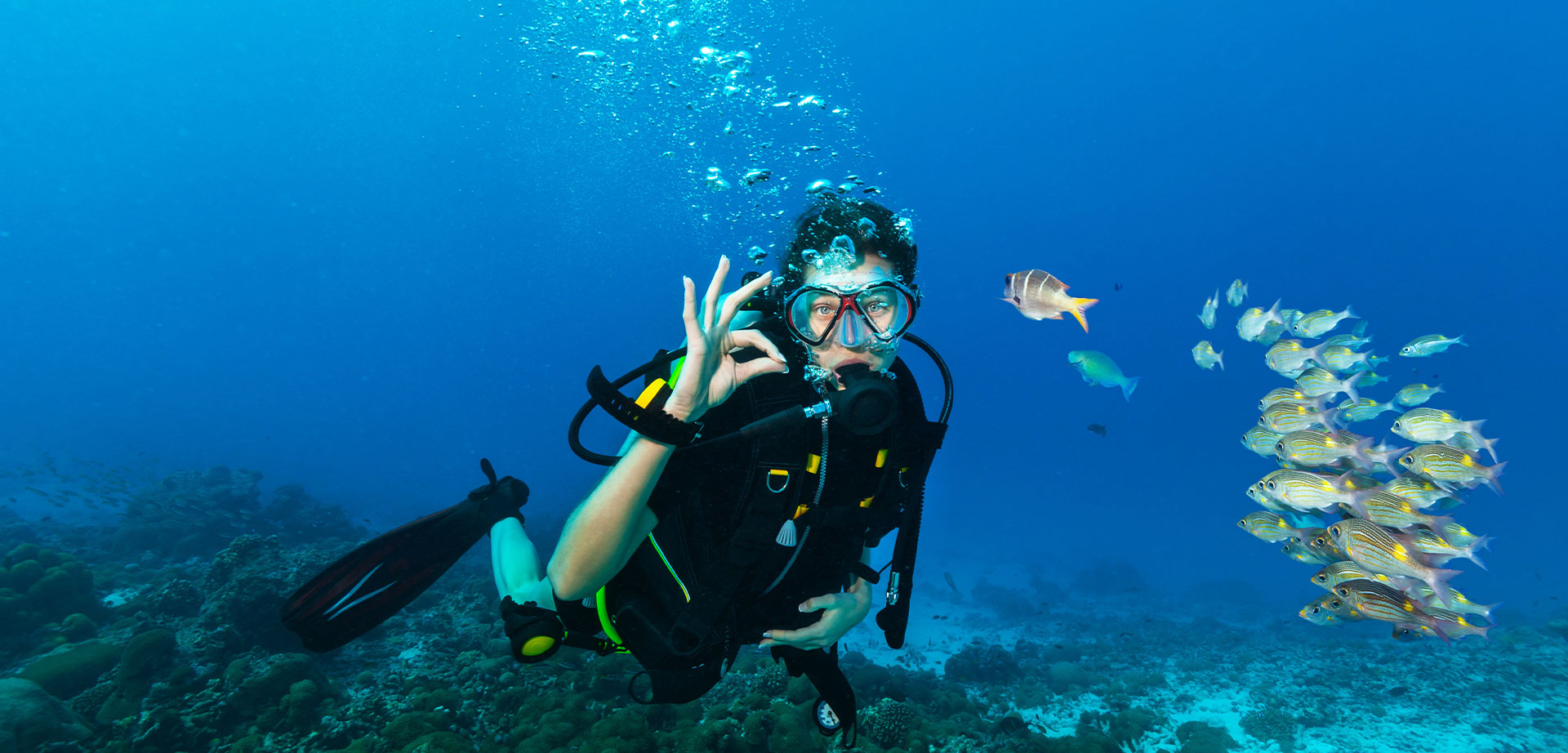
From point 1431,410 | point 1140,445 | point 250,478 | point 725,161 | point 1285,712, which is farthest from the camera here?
point 1140,445

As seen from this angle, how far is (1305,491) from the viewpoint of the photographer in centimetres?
447

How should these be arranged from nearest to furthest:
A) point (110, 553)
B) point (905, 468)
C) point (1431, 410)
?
1. point (905, 468)
2. point (1431, 410)
3. point (110, 553)

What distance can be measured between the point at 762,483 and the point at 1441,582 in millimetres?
Result: 5234

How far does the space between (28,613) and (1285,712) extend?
2119cm

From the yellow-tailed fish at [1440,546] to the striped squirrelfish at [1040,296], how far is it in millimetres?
3258

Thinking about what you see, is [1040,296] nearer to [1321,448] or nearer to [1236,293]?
[1321,448]

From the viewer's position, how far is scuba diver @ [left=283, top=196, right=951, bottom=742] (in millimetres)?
2039

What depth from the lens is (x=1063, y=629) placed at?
18469 millimetres

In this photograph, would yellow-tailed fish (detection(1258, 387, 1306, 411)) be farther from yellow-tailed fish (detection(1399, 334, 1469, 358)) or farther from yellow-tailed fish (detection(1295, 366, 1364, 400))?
yellow-tailed fish (detection(1399, 334, 1469, 358))

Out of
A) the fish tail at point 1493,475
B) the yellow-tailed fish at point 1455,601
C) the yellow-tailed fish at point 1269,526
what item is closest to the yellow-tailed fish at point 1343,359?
the fish tail at point 1493,475

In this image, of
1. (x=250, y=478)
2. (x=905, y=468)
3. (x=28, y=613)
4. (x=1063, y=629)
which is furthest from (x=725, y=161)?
(x=905, y=468)

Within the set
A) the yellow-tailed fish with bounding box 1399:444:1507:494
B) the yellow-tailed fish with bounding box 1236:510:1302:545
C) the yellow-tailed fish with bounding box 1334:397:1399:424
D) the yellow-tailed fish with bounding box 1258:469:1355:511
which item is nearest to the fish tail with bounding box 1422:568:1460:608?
the yellow-tailed fish with bounding box 1258:469:1355:511

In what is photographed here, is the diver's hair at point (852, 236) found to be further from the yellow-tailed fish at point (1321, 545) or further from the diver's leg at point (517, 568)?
the yellow-tailed fish at point (1321, 545)

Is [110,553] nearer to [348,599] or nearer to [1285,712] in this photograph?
[348,599]
